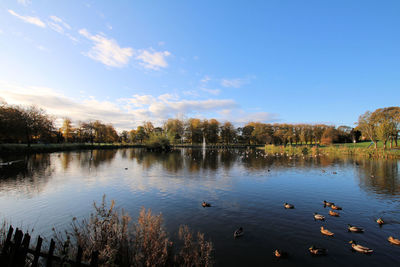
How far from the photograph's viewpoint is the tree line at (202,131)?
187 feet

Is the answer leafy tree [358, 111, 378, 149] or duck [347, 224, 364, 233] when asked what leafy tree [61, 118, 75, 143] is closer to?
duck [347, 224, 364, 233]

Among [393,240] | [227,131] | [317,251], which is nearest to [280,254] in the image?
[317,251]

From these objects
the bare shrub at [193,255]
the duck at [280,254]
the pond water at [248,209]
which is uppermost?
the bare shrub at [193,255]

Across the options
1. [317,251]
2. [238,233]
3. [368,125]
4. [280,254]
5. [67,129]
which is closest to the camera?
[280,254]

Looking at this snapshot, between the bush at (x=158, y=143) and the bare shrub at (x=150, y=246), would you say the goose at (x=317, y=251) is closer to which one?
the bare shrub at (x=150, y=246)

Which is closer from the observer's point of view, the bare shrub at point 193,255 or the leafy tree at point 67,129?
the bare shrub at point 193,255

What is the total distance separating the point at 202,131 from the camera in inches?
4998

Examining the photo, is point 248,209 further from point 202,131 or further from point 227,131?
point 227,131

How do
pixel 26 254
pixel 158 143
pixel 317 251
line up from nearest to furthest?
1. pixel 26 254
2. pixel 317 251
3. pixel 158 143

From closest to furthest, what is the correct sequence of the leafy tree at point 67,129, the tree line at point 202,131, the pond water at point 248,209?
the pond water at point 248,209 → the tree line at point 202,131 → the leafy tree at point 67,129

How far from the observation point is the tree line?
187ft

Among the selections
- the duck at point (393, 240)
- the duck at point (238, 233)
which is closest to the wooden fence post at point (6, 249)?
the duck at point (238, 233)

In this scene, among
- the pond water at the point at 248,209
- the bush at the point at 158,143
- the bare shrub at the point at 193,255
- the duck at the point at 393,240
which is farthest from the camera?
the bush at the point at 158,143

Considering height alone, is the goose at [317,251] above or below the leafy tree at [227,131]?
below
